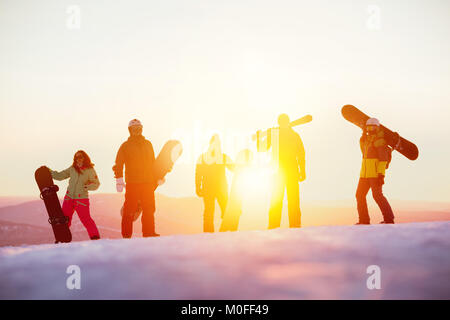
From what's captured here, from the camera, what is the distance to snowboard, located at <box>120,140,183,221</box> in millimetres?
7805

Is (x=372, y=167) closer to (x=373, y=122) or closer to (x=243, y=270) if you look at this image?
(x=373, y=122)

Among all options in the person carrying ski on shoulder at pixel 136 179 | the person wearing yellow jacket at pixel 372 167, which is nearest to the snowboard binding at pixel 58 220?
the person carrying ski on shoulder at pixel 136 179

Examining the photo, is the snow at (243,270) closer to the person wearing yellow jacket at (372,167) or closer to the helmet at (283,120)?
the person wearing yellow jacket at (372,167)

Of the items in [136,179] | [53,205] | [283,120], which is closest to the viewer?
[136,179]

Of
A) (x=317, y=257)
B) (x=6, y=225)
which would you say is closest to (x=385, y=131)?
(x=317, y=257)

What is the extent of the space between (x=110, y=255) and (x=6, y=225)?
54.4 m

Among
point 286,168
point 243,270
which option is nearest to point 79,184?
point 286,168

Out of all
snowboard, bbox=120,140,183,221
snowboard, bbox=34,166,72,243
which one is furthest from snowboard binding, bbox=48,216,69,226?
snowboard, bbox=120,140,183,221

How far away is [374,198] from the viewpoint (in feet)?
23.6

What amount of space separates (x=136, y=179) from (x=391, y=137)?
4697 millimetres

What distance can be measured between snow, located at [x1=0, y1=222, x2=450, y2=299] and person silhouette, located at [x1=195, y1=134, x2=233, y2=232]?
4.39 metres

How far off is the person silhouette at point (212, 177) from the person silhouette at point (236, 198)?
0.65 meters
